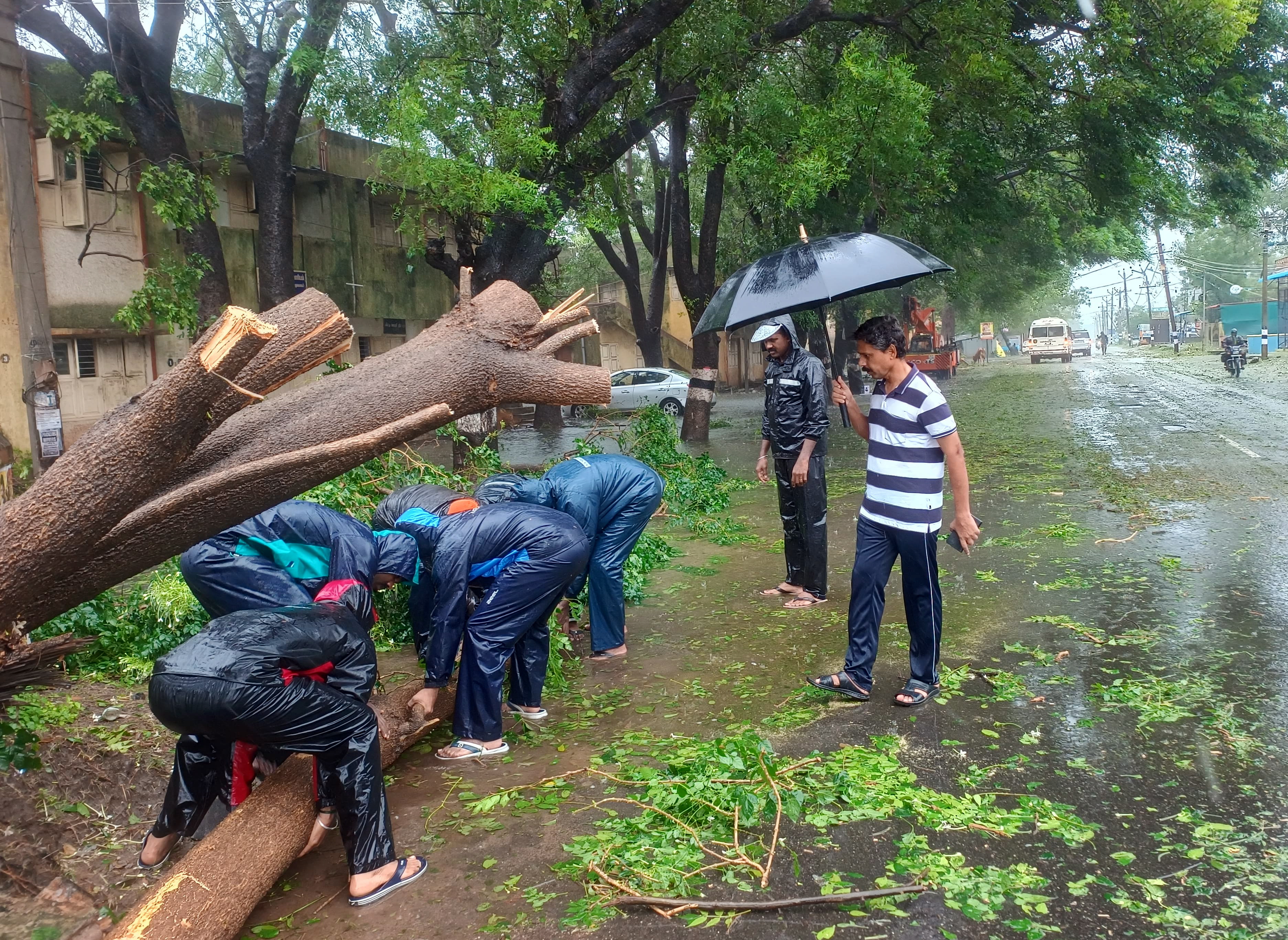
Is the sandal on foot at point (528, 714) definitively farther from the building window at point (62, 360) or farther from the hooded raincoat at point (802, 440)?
the building window at point (62, 360)

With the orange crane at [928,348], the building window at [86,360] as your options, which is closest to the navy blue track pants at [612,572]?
the building window at [86,360]

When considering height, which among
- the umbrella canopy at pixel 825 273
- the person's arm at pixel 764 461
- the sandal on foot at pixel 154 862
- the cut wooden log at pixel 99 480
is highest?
the umbrella canopy at pixel 825 273

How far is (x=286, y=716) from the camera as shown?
315cm

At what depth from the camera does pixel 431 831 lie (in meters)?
3.71

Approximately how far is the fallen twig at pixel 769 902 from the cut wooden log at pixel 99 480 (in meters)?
2.06

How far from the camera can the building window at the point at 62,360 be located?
13.9 metres

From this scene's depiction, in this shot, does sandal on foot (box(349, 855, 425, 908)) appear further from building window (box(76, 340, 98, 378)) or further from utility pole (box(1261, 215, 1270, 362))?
utility pole (box(1261, 215, 1270, 362))

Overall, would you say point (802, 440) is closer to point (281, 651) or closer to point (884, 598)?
point (884, 598)

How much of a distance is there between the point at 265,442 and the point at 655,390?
21.1 metres

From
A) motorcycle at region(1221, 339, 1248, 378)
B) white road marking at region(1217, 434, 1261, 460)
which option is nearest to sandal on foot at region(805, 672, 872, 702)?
white road marking at region(1217, 434, 1261, 460)

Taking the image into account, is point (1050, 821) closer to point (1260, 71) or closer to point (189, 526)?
point (189, 526)

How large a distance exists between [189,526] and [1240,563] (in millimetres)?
6806

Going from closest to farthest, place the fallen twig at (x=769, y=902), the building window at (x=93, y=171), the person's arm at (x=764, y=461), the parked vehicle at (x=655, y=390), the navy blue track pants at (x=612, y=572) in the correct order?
1. the fallen twig at (x=769, y=902)
2. the navy blue track pants at (x=612, y=572)
3. the person's arm at (x=764, y=461)
4. the building window at (x=93, y=171)
5. the parked vehicle at (x=655, y=390)

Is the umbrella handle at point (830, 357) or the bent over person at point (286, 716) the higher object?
the umbrella handle at point (830, 357)
